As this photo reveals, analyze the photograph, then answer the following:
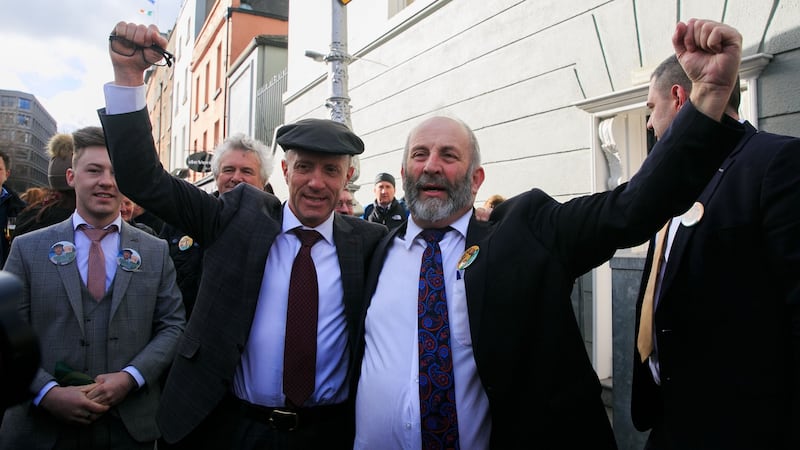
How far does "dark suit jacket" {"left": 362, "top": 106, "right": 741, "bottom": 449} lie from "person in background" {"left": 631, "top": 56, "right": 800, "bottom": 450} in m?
0.26

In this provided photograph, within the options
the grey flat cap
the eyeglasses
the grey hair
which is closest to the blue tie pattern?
the grey flat cap

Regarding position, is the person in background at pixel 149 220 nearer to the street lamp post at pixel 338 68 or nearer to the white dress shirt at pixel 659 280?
the street lamp post at pixel 338 68

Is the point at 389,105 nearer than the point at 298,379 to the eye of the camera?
No

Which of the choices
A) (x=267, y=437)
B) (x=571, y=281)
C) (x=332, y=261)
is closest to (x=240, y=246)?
(x=332, y=261)

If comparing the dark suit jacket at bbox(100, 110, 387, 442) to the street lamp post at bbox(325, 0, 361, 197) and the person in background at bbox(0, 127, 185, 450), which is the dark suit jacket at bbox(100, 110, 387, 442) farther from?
the street lamp post at bbox(325, 0, 361, 197)

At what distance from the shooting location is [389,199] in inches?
263

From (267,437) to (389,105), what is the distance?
21.5 ft

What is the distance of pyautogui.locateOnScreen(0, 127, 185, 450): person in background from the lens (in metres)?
2.18

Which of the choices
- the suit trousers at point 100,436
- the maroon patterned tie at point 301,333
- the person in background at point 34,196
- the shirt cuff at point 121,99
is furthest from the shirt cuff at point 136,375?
the person in background at point 34,196

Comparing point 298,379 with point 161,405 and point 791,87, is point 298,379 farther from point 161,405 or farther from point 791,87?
point 791,87

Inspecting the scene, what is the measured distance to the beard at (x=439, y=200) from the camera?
6.70 feet

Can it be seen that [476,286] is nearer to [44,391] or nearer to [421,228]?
[421,228]

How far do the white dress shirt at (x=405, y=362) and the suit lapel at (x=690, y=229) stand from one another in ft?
2.29

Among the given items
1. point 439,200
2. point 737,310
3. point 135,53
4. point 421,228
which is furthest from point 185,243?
point 737,310
